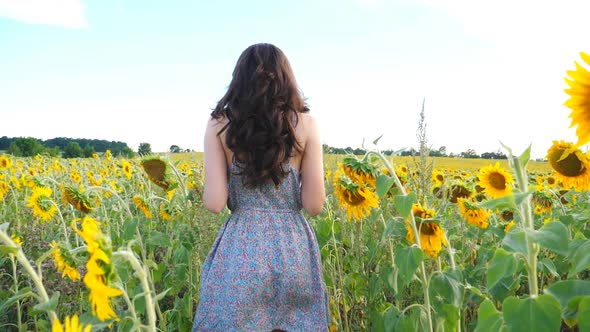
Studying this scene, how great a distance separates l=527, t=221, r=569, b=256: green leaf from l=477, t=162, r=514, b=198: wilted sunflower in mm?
2167

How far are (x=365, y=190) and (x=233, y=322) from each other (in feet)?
2.70

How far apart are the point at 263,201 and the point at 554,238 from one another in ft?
4.74

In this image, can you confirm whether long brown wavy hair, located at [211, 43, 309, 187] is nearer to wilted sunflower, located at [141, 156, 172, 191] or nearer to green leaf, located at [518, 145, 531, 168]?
wilted sunflower, located at [141, 156, 172, 191]

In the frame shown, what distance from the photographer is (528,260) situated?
165 centimetres

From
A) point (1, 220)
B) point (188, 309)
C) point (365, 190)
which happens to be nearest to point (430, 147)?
point (365, 190)

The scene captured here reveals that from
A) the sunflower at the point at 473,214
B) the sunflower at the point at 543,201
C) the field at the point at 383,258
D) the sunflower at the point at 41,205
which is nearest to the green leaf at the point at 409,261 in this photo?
the field at the point at 383,258

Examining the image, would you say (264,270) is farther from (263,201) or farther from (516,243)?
(516,243)

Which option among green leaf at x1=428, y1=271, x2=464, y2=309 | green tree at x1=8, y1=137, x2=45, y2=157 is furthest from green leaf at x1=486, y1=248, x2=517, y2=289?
green tree at x1=8, y1=137, x2=45, y2=157

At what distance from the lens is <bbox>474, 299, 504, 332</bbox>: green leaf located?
157 cm

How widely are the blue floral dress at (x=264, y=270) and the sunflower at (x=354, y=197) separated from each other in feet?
0.62

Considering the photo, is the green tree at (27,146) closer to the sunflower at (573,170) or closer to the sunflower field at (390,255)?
the sunflower field at (390,255)

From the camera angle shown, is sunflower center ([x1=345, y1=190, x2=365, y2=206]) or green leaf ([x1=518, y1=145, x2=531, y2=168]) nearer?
green leaf ([x1=518, y1=145, x2=531, y2=168])

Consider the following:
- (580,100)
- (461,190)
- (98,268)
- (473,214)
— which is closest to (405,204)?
(580,100)

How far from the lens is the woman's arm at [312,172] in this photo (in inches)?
107
